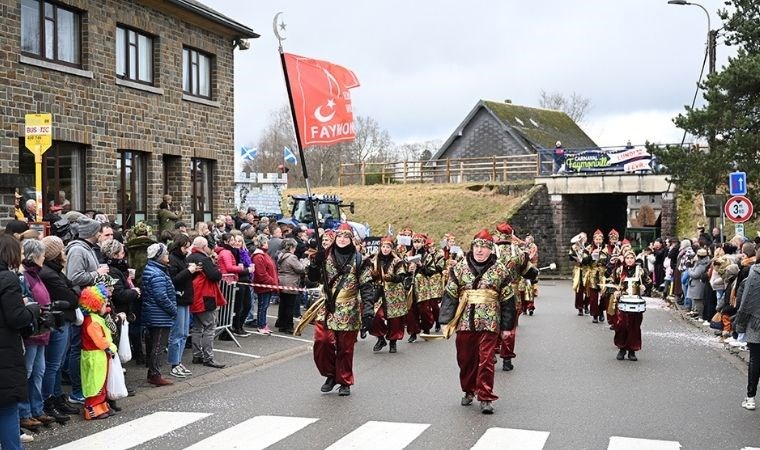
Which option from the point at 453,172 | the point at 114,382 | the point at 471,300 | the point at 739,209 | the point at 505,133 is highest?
the point at 505,133

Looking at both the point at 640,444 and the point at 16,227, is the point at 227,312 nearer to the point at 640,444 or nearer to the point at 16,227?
the point at 16,227

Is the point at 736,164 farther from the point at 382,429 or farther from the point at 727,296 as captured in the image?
the point at 382,429

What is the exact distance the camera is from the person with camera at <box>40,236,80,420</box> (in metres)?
8.75

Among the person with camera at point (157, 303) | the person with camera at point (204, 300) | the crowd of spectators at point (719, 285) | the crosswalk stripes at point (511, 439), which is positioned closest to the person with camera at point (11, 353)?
the crosswalk stripes at point (511, 439)

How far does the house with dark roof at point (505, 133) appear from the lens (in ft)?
191

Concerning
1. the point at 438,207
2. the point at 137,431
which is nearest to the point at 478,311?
the point at 137,431

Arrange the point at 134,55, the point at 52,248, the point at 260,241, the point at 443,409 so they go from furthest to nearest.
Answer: the point at 134,55 < the point at 260,241 < the point at 443,409 < the point at 52,248

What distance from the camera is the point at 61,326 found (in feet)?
28.5

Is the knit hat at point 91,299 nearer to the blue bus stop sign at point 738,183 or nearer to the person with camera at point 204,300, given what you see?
the person with camera at point 204,300

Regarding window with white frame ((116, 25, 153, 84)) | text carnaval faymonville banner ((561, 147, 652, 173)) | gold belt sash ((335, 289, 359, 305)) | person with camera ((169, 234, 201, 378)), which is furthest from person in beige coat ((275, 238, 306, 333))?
text carnaval faymonville banner ((561, 147, 652, 173))

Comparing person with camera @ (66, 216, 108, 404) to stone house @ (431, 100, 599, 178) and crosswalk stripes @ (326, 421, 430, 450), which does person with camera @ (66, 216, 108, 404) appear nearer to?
crosswalk stripes @ (326, 421, 430, 450)

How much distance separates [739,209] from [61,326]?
1526 centimetres

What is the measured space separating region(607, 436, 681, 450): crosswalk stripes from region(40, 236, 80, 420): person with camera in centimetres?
522

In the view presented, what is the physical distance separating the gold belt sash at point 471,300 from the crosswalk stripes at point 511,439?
63.1 inches
